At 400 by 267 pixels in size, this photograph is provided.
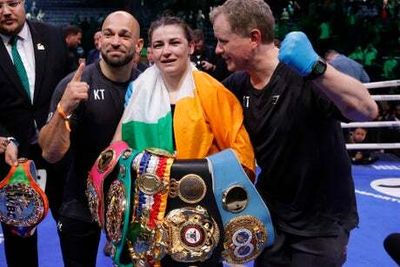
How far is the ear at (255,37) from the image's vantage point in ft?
5.26

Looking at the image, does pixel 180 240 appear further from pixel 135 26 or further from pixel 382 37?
pixel 382 37

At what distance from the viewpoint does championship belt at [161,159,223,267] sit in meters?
1.50

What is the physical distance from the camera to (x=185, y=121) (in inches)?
63.9

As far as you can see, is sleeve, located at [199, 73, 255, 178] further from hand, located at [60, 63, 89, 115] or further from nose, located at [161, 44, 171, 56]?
hand, located at [60, 63, 89, 115]

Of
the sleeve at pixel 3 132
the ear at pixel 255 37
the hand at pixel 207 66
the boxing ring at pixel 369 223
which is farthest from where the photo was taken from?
the hand at pixel 207 66

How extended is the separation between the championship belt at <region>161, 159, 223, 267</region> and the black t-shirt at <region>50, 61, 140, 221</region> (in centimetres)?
59

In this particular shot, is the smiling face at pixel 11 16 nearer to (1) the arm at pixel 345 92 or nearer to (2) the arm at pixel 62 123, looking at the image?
(2) the arm at pixel 62 123

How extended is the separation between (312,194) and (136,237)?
53 centimetres

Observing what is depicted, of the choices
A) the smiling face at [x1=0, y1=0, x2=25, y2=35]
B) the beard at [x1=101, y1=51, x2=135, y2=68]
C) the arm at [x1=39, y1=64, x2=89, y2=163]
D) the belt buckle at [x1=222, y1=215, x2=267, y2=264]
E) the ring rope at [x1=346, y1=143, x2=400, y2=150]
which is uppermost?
the smiling face at [x1=0, y1=0, x2=25, y2=35]

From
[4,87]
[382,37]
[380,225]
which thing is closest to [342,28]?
[382,37]

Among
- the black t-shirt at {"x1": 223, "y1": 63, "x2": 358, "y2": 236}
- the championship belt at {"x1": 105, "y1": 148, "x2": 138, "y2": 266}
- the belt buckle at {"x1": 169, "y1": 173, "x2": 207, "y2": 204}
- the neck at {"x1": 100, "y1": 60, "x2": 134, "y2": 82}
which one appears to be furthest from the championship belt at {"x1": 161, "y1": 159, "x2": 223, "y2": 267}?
the neck at {"x1": 100, "y1": 60, "x2": 134, "y2": 82}

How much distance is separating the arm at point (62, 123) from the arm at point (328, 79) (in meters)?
0.66

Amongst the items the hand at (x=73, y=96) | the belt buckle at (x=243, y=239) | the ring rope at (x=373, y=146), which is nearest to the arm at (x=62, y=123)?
the hand at (x=73, y=96)

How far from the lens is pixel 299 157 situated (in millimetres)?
1631
